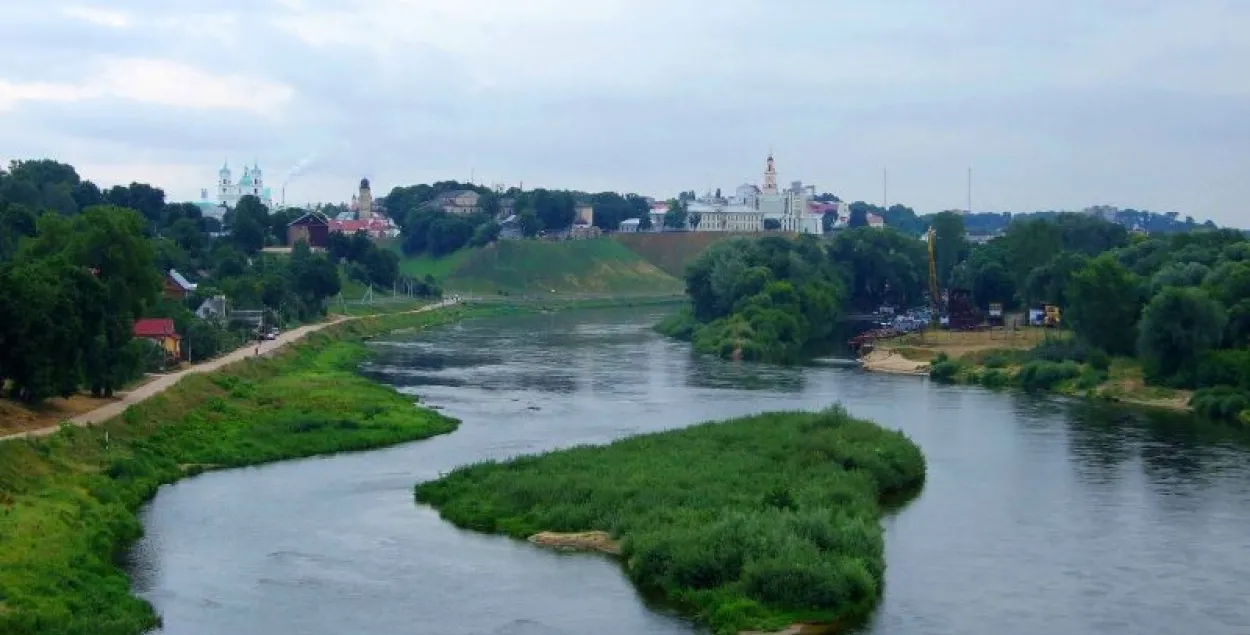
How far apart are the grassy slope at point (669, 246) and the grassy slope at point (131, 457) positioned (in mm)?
75982

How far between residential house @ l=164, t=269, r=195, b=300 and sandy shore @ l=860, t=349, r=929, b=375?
85.1ft

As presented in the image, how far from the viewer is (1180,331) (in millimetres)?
46000

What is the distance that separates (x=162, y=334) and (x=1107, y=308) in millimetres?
30709

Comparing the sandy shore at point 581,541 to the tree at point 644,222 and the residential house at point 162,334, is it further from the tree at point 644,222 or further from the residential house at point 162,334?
the tree at point 644,222

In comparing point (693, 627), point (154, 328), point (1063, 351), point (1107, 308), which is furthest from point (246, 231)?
point (693, 627)

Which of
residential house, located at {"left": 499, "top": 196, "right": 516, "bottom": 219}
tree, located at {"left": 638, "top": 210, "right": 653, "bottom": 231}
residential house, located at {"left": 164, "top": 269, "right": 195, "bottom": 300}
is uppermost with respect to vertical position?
residential house, located at {"left": 499, "top": 196, "right": 516, "bottom": 219}

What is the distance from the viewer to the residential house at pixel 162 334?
4622 centimetres

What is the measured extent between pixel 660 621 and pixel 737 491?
622cm

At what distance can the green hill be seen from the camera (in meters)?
111

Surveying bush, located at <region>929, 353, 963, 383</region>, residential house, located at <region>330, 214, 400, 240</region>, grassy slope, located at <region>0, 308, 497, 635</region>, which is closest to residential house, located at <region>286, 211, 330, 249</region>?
residential house, located at <region>330, 214, 400, 240</region>

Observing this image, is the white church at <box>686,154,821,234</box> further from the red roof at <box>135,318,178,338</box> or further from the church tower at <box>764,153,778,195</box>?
the red roof at <box>135,318,178,338</box>

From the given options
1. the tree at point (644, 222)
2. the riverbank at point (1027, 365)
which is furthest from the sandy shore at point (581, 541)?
the tree at point (644, 222)

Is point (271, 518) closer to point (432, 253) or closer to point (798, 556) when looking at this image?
point (798, 556)

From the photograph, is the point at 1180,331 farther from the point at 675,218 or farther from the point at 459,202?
the point at 459,202
